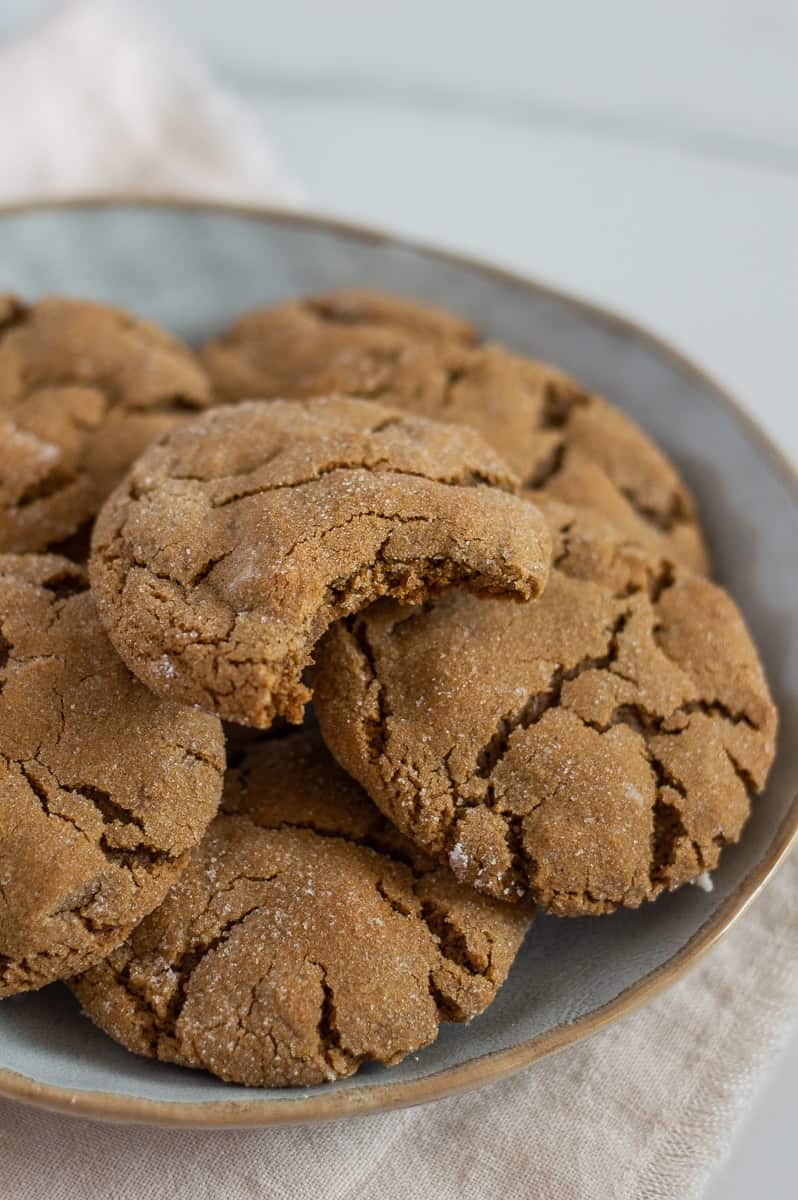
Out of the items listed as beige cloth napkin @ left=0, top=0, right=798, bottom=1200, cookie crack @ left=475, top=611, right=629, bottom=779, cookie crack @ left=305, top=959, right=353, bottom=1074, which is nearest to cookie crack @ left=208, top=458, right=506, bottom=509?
cookie crack @ left=475, top=611, right=629, bottom=779

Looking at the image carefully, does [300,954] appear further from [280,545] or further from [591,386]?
[591,386]

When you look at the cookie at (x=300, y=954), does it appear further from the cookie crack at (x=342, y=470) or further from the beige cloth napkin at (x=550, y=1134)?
the cookie crack at (x=342, y=470)

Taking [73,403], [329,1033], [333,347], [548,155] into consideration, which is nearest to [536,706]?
[329,1033]

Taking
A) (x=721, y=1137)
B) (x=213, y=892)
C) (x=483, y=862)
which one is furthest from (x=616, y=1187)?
(x=213, y=892)

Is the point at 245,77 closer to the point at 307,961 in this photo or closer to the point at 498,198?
the point at 498,198

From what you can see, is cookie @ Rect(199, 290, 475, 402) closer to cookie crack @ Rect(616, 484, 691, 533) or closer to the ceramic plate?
the ceramic plate

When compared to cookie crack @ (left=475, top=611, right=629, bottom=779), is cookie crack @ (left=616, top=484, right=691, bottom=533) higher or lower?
higher

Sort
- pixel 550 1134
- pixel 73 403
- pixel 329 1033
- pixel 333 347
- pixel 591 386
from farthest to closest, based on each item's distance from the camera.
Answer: pixel 591 386, pixel 333 347, pixel 73 403, pixel 550 1134, pixel 329 1033

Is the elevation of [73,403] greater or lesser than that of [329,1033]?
greater
